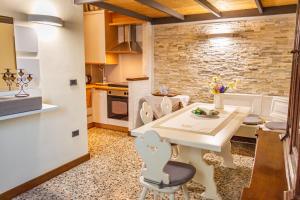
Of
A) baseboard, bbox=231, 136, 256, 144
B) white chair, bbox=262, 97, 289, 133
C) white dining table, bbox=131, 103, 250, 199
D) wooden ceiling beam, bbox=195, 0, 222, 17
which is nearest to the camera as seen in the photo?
white dining table, bbox=131, 103, 250, 199

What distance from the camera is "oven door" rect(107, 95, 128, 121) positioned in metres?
4.66

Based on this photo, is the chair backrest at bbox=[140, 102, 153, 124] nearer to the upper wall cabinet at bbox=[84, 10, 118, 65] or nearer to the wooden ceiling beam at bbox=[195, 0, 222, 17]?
the wooden ceiling beam at bbox=[195, 0, 222, 17]

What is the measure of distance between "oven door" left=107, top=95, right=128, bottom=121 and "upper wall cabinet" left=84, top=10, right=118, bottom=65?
2.70 ft

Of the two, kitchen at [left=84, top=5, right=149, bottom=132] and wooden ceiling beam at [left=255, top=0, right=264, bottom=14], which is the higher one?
wooden ceiling beam at [left=255, top=0, right=264, bottom=14]

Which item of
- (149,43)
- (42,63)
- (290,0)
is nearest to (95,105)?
(149,43)

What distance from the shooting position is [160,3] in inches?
145

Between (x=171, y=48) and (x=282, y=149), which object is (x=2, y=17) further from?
(x=171, y=48)

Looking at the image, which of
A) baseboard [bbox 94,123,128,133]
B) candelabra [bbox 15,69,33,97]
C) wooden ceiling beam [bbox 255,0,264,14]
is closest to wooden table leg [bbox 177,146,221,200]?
candelabra [bbox 15,69,33,97]

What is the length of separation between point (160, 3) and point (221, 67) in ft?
5.35

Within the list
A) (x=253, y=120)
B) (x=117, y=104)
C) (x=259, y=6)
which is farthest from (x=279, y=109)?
(x=117, y=104)

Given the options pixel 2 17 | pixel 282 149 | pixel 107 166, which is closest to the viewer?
pixel 282 149

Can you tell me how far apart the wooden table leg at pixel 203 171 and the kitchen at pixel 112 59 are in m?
2.16

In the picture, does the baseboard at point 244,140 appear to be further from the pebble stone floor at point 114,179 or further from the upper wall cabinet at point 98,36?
the upper wall cabinet at point 98,36

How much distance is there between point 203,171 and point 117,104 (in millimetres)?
2669
